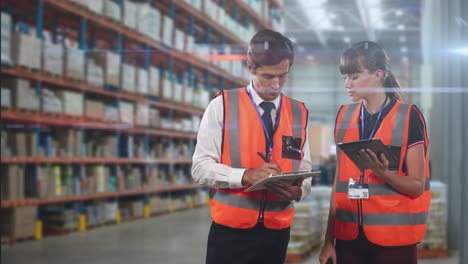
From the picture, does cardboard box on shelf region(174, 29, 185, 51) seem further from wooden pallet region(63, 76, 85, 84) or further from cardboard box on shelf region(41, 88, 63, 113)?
cardboard box on shelf region(41, 88, 63, 113)

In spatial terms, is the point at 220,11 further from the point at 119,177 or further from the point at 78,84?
the point at 119,177

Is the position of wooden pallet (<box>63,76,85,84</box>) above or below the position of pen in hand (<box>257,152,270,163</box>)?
above

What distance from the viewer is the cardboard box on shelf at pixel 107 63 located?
7.48 m

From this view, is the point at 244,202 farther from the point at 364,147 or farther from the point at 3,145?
the point at 3,145

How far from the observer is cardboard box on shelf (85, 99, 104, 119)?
733 cm

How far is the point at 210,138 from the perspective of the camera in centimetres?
193

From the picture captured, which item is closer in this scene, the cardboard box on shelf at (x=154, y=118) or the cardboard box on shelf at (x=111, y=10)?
the cardboard box on shelf at (x=111, y=10)

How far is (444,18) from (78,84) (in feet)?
13.9

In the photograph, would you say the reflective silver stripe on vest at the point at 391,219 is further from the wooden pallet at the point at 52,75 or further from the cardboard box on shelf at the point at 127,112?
the cardboard box on shelf at the point at 127,112

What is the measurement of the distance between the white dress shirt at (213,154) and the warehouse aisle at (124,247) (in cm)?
303

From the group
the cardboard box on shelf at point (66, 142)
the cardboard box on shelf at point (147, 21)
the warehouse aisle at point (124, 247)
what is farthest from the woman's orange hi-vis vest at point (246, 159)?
the cardboard box on shelf at point (147, 21)

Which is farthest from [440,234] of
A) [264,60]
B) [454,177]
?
[264,60]

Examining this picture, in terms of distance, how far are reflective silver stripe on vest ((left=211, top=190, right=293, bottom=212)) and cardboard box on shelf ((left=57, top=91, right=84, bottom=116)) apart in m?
5.30

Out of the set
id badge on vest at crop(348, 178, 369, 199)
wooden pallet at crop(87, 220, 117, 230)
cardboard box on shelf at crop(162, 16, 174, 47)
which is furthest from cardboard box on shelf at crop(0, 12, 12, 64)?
id badge on vest at crop(348, 178, 369, 199)
